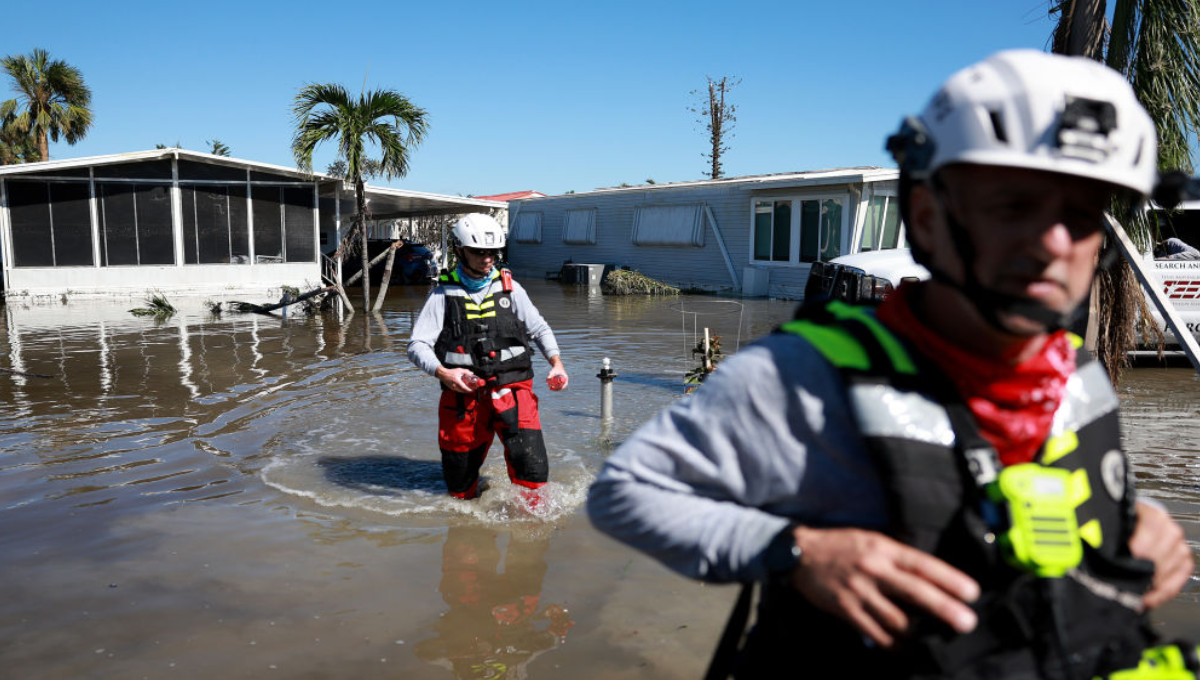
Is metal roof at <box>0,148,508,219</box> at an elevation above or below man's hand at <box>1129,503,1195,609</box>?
above

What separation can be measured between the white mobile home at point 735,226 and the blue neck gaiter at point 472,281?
1698 cm

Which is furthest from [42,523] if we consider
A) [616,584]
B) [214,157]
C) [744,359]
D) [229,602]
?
[214,157]

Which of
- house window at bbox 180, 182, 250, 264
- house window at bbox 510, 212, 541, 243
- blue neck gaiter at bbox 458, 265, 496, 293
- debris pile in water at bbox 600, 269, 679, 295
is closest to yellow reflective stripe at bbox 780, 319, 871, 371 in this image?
blue neck gaiter at bbox 458, 265, 496, 293

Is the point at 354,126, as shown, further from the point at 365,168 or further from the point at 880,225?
the point at 880,225

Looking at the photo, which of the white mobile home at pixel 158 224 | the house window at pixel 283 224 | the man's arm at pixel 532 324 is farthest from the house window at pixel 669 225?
the man's arm at pixel 532 324

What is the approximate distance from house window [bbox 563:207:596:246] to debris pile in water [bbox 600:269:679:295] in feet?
17.7

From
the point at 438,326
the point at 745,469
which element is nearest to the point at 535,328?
the point at 438,326

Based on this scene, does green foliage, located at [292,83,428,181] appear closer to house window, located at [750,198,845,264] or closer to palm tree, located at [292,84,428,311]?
palm tree, located at [292,84,428,311]

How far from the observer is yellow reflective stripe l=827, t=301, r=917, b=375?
128 cm

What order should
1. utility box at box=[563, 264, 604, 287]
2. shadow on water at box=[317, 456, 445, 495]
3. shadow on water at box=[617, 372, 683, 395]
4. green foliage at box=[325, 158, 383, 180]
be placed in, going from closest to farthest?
shadow on water at box=[317, 456, 445, 495] < shadow on water at box=[617, 372, 683, 395] < green foliage at box=[325, 158, 383, 180] < utility box at box=[563, 264, 604, 287]

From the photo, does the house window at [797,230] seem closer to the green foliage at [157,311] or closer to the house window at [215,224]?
the house window at [215,224]

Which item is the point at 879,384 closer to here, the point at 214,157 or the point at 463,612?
the point at 463,612

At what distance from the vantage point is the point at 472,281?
19.0 ft

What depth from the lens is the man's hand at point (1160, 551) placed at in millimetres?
1355
